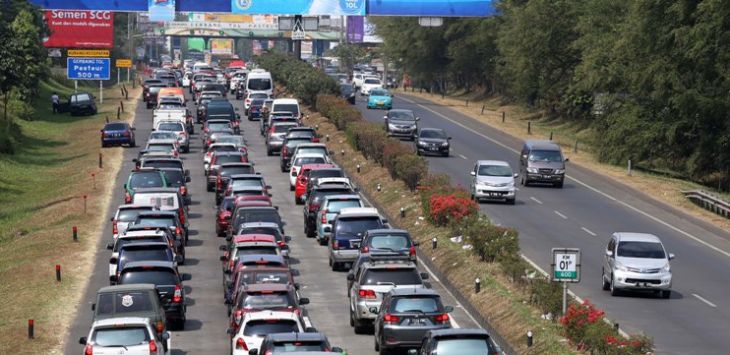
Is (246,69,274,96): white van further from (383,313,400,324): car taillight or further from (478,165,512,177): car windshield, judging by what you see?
(383,313,400,324): car taillight

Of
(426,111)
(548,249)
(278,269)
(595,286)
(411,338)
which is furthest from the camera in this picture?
(426,111)

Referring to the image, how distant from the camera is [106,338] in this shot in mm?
25766

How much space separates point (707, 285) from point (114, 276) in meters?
15.4

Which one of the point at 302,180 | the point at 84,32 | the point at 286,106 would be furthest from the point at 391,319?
the point at 84,32

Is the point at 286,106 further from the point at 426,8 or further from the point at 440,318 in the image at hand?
the point at 440,318

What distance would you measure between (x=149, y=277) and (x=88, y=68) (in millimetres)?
74634

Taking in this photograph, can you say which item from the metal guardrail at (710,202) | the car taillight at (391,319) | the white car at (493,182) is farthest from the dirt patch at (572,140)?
the car taillight at (391,319)

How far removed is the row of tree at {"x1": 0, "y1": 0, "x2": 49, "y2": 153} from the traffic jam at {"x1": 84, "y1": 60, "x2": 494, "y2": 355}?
21670 millimetres

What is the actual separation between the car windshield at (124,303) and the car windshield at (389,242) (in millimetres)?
9133

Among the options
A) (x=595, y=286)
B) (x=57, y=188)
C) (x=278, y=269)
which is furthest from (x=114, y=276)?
(x=57, y=188)

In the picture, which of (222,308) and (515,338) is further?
(222,308)

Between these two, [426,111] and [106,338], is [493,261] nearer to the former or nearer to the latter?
[106,338]

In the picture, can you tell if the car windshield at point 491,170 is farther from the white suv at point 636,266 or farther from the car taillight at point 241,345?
the car taillight at point 241,345

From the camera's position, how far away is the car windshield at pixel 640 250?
36.8 m
